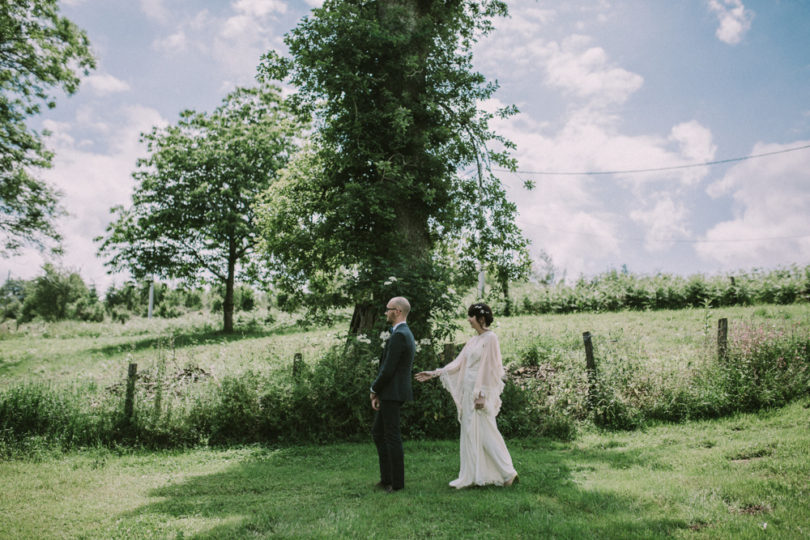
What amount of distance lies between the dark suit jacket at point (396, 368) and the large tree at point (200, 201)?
70.9ft

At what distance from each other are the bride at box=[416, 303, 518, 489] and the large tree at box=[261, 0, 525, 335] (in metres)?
4.17

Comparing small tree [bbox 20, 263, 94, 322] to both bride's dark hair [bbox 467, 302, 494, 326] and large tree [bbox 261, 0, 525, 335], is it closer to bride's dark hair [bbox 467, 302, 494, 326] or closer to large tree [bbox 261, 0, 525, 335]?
large tree [bbox 261, 0, 525, 335]

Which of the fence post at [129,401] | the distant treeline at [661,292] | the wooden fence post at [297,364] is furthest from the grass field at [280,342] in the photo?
the distant treeline at [661,292]

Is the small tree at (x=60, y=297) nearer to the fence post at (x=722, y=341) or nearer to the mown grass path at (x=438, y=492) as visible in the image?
the mown grass path at (x=438, y=492)

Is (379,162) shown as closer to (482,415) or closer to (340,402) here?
(340,402)

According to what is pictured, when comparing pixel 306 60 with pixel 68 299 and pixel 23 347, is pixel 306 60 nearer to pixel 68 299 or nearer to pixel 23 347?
pixel 23 347

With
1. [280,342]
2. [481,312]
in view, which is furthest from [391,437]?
[280,342]

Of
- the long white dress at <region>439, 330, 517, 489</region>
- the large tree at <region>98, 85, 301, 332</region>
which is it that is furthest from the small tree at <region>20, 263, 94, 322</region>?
the long white dress at <region>439, 330, 517, 489</region>

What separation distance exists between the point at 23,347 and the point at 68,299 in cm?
2968

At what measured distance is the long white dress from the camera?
239 inches

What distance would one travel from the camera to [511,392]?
31.8 feet

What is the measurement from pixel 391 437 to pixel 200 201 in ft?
77.8

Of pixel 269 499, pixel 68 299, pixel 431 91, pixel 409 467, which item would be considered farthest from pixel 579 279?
pixel 68 299

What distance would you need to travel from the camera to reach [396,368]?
600cm
